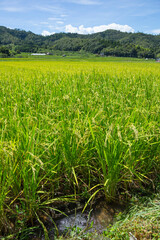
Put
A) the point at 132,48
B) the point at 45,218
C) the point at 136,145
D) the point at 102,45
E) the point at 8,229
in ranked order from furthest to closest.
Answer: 1. the point at 102,45
2. the point at 132,48
3. the point at 136,145
4. the point at 45,218
5. the point at 8,229

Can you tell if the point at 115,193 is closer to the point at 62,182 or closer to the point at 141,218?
the point at 141,218

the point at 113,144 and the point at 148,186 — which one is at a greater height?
the point at 113,144

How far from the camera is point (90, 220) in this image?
206 cm

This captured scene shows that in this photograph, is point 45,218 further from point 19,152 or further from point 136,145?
point 136,145

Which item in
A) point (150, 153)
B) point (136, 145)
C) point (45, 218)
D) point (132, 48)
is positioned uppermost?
point (132, 48)

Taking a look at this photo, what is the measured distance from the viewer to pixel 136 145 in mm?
2230

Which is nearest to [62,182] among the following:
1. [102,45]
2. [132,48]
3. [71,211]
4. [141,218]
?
Answer: [71,211]

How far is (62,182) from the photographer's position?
2.51 meters

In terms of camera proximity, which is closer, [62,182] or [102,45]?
[62,182]

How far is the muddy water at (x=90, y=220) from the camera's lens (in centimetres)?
192

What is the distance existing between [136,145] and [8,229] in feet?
5.01

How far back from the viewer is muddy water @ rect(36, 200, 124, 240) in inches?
75.5

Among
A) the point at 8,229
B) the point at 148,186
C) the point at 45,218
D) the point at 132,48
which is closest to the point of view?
the point at 8,229

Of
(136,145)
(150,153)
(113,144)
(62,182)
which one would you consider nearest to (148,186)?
(150,153)
